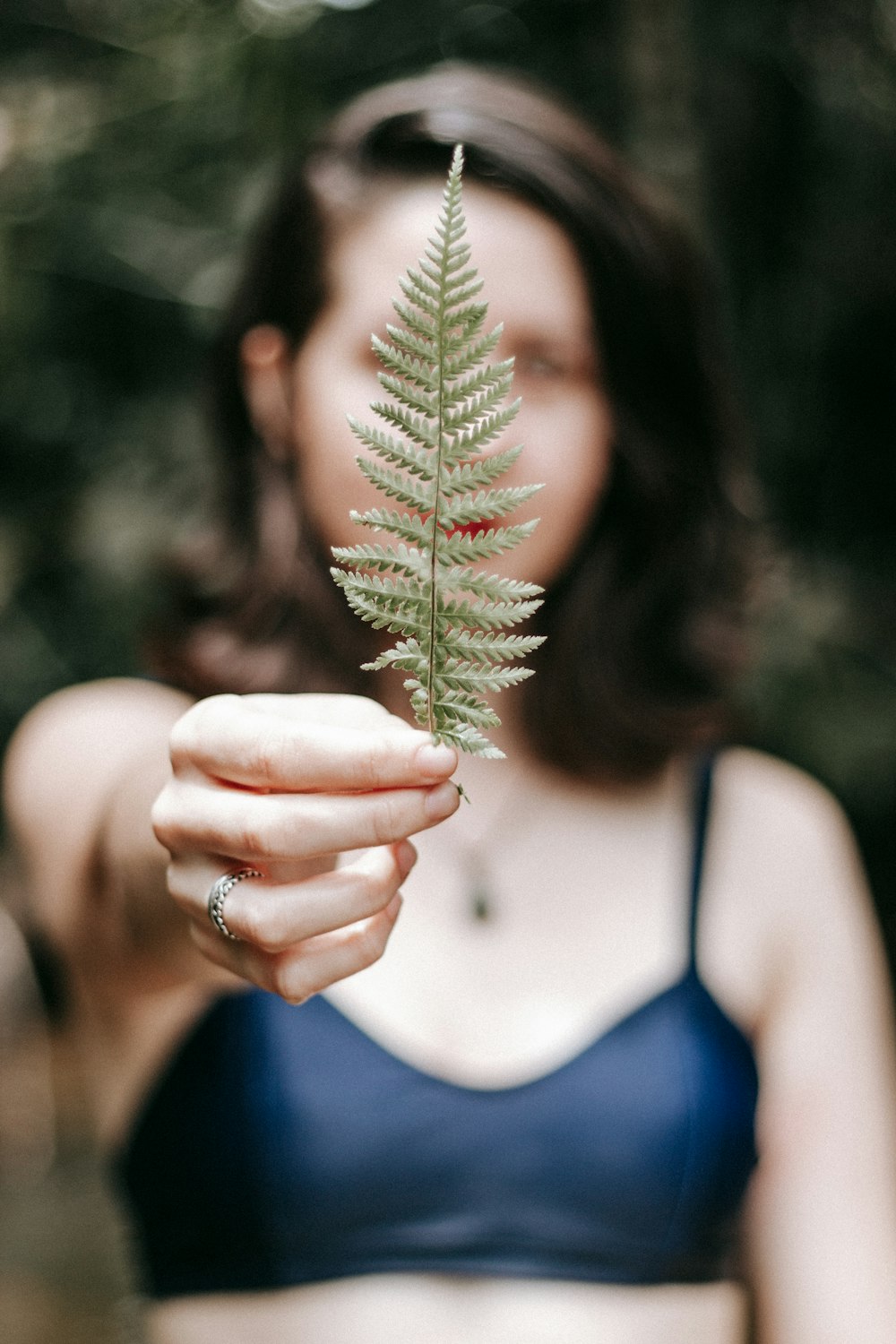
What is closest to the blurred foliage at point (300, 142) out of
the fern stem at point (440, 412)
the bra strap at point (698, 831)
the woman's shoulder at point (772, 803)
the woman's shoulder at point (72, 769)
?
the woman's shoulder at point (772, 803)

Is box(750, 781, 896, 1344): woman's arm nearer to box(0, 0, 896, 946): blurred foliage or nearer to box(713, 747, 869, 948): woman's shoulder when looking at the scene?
box(713, 747, 869, 948): woman's shoulder

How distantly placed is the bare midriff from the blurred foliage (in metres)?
1.08

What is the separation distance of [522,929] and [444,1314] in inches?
15.5

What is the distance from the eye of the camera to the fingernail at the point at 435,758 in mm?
451

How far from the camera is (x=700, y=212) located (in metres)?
1.99

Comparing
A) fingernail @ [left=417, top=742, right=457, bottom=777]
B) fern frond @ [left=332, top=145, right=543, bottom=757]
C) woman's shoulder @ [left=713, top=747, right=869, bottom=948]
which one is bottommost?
woman's shoulder @ [left=713, top=747, right=869, bottom=948]

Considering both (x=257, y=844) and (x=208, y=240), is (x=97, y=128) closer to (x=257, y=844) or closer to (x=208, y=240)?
(x=208, y=240)

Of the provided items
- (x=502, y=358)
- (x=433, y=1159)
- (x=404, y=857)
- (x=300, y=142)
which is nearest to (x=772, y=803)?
(x=433, y=1159)

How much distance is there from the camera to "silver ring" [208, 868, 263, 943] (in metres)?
0.56

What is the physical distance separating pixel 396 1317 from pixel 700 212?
1797 mm

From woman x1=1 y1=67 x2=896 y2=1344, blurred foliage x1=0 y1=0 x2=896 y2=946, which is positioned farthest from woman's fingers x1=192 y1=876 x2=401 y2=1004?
blurred foliage x1=0 y1=0 x2=896 y2=946

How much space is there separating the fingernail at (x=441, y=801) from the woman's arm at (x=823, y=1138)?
979 mm

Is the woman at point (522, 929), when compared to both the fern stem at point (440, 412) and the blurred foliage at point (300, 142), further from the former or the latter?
the blurred foliage at point (300, 142)

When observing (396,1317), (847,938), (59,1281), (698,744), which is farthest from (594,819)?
(59,1281)
